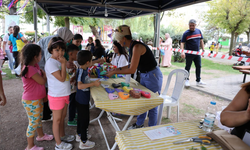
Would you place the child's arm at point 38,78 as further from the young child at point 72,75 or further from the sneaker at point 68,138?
the sneaker at point 68,138

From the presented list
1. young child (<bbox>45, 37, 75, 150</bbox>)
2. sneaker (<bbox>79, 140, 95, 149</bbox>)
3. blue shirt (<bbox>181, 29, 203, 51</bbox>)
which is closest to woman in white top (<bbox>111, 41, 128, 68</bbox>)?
young child (<bbox>45, 37, 75, 150</bbox>)

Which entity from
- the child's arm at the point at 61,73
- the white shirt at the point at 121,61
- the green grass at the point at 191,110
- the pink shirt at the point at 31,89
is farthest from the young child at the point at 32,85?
the green grass at the point at 191,110

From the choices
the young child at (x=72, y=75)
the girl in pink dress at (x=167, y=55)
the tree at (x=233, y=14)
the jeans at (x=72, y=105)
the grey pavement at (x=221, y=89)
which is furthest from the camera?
the tree at (x=233, y=14)

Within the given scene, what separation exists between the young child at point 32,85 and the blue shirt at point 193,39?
4.66m

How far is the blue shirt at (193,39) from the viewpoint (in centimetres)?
525

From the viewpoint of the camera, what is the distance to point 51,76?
1.97m

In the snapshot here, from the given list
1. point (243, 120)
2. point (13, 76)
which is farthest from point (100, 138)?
point (13, 76)

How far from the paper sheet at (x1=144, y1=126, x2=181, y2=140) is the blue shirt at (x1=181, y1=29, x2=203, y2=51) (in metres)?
4.75

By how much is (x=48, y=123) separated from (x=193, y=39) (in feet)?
15.8

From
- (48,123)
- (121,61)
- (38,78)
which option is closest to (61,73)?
(38,78)

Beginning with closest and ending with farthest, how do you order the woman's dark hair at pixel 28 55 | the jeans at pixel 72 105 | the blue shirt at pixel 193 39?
the woman's dark hair at pixel 28 55, the jeans at pixel 72 105, the blue shirt at pixel 193 39

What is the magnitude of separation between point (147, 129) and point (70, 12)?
775 centimetres

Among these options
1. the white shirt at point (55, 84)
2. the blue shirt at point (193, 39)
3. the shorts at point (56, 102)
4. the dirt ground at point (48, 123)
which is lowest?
the dirt ground at point (48, 123)

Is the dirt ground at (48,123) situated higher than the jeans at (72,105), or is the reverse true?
the jeans at (72,105)
